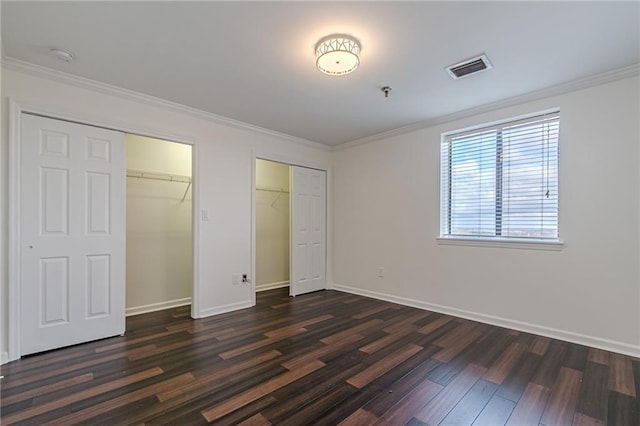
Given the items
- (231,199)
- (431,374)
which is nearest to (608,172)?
(431,374)

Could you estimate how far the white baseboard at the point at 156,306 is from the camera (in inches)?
148

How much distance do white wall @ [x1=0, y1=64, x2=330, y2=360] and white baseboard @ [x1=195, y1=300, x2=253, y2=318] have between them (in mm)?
12

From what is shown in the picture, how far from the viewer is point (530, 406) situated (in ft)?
6.23

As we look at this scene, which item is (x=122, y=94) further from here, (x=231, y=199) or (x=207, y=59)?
(x=231, y=199)

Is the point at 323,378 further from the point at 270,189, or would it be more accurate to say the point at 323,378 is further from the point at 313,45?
the point at 270,189

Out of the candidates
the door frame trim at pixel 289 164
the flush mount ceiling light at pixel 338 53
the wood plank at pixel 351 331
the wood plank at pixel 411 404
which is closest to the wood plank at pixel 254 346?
the wood plank at pixel 351 331

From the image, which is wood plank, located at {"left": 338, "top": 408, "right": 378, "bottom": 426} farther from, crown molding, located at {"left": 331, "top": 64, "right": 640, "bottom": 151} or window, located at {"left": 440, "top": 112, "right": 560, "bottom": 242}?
crown molding, located at {"left": 331, "top": 64, "right": 640, "bottom": 151}

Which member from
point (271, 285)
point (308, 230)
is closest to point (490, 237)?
point (308, 230)

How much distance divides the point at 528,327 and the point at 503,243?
34.7 inches

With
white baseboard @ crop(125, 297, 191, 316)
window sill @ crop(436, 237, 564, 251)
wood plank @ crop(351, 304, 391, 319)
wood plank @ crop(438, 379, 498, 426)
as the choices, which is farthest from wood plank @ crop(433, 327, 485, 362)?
white baseboard @ crop(125, 297, 191, 316)

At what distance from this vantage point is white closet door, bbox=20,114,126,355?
2588 millimetres

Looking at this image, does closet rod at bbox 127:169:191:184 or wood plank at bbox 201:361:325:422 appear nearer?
wood plank at bbox 201:361:325:422

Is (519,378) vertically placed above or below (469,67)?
below

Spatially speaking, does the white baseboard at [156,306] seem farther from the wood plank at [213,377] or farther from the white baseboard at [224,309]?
the wood plank at [213,377]
